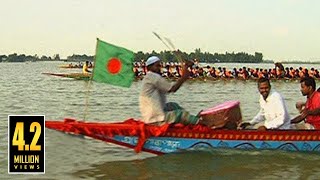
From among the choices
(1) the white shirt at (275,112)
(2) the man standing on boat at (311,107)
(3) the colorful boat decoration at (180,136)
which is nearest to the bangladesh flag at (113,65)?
(3) the colorful boat decoration at (180,136)

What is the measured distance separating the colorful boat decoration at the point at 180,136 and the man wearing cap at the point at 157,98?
0.57 feet

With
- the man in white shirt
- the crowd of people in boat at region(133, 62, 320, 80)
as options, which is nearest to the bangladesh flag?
the man in white shirt

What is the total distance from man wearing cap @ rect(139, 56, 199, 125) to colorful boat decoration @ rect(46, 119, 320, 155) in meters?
0.17

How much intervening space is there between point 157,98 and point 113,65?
89cm

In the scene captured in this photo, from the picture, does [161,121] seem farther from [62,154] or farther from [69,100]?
[69,100]

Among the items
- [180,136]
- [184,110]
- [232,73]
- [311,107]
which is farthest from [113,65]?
[232,73]

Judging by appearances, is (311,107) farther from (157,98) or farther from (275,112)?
(157,98)

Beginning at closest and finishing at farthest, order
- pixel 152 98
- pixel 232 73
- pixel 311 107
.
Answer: pixel 152 98 → pixel 311 107 → pixel 232 73

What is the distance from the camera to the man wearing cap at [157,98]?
27.4 feet

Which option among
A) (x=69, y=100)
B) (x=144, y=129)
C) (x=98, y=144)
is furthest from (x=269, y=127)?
(x=69, y=100)

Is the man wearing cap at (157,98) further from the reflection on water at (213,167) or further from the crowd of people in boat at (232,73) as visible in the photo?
the crowd of people in boat at (232,73)

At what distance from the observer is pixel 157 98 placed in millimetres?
8469

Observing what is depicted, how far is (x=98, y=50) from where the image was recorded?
Result: 8539 mm

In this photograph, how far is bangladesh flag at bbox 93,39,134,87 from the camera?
28.1 feet
